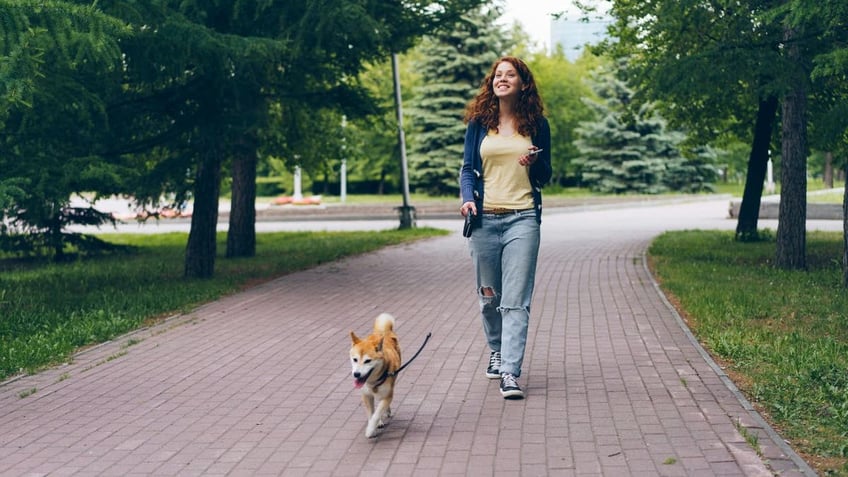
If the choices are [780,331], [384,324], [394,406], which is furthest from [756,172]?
[384,324]

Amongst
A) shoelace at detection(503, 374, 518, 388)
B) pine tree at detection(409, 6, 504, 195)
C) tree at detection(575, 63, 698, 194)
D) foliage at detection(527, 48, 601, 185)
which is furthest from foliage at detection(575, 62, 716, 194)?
shoelace at detection(503, 374, 518, 388)

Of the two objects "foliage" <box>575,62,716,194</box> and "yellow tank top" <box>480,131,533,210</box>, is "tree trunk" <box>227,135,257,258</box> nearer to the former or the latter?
"yellow tank top" <box>480,131,533,210</box>

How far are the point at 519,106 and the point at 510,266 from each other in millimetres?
Result: 1066

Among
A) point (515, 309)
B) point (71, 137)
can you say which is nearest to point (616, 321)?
point (515, 309)

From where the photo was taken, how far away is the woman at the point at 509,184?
660cm

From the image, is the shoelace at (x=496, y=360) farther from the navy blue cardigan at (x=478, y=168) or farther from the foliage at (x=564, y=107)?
the foliage at (x=564, y=107)

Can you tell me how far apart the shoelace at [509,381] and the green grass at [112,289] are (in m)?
3.99

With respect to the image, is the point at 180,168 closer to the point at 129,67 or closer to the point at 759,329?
the point at 129,67

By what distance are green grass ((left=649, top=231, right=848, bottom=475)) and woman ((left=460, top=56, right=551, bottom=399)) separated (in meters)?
1.65

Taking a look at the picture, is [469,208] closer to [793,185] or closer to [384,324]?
[384,324]

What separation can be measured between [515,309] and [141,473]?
2652 mm

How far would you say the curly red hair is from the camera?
6.61m

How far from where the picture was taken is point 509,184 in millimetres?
6648

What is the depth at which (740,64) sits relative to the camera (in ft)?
43.7
